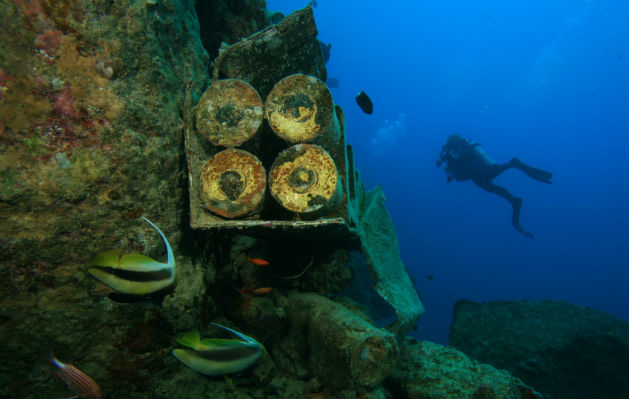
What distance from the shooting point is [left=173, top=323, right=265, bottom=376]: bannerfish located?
183 centimetres

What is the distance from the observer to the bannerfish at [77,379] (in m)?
1.94

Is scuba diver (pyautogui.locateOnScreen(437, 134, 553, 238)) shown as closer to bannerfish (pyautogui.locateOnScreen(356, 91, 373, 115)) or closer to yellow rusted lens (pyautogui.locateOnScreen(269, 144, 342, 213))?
bannerfish (pyautogui.locateOnScreen(356, 91, 373, 115))

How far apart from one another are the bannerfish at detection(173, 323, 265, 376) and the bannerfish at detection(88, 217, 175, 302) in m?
0.43

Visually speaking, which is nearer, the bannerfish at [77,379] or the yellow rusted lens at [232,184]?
the bannerfish at [77,379]

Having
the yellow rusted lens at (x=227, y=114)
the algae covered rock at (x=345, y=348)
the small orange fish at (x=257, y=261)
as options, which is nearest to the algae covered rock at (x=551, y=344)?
the algae covered rock at (x=345, y=348)

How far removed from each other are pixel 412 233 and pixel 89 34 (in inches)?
4009

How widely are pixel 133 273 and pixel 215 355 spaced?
31.9 inches

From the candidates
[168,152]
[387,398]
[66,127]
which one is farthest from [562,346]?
[66,127]

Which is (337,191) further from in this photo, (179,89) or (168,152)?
(179,89)

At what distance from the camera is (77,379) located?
1.96 m

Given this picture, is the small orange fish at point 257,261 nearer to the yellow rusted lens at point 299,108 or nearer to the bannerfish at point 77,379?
the yellow rusted lens at point 299,108

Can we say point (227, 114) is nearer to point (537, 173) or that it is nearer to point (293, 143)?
point (293, 143)

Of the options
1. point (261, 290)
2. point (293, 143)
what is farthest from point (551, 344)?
point (293, 143)

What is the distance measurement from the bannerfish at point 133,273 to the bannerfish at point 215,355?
434 mm
